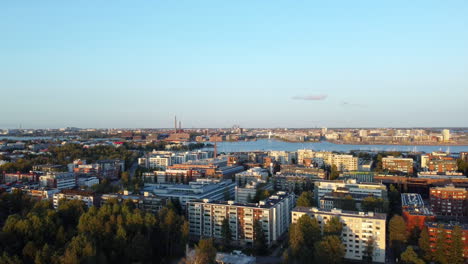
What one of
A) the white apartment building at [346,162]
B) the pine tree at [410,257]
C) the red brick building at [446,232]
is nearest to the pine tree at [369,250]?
the pine tree at [410,257]

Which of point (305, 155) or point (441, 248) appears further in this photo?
point (305, 155)

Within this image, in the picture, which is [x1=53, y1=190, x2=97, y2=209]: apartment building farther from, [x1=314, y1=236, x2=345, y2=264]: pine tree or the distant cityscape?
[x1=314, y1=236, x2=345, y2=264]: pine tree

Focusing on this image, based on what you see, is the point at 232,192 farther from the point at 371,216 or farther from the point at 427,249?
the point at 427,249

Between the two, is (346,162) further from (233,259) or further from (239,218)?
(233,259)

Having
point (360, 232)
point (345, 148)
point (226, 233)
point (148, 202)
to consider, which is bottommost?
point (345, 148)

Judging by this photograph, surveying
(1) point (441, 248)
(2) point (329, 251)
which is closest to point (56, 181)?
(2) point (329, 251)

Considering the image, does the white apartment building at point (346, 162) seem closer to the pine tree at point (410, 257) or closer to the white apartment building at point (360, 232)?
the white apartment building at point (360, 232)
